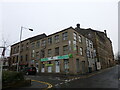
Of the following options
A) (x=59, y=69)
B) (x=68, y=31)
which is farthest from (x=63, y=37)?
(x=59, y=69)

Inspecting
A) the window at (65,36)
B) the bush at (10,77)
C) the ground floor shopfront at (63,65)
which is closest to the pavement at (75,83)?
the bush at (10,77)

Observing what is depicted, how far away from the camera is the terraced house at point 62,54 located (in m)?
20.7

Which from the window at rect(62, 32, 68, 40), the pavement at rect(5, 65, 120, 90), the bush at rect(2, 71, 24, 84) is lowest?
the pavement at rect(5, 65, 120, 90)

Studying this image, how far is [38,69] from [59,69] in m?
7.33

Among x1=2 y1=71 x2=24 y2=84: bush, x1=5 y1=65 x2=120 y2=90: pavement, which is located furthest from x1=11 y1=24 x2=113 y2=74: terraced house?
x1=2 y1=71 x2=24 y2=84: bush

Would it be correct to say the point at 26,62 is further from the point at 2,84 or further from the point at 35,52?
the point at 2,84

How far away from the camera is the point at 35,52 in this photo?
2902 centimetres

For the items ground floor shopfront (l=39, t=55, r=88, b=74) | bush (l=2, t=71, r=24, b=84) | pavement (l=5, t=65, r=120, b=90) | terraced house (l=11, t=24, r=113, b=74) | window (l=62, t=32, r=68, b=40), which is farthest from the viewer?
window (l=62, t=32, r=68, b=40)

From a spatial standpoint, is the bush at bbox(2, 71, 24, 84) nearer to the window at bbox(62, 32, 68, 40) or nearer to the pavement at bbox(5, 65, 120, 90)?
the pavement at bbox(5, 65, 120, 90)

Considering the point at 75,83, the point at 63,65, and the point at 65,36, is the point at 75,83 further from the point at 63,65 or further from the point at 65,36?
the point at 65,36

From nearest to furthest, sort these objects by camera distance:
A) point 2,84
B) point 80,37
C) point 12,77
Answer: point 2,84
point 12,77
point 80,37

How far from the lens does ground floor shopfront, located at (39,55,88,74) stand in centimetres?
1972

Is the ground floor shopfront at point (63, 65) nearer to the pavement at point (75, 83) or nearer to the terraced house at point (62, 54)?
the terraced house at point (62, 54)

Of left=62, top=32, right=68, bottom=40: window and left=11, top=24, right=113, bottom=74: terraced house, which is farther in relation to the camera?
left=62, top=32, right=68, bottom=40: window
